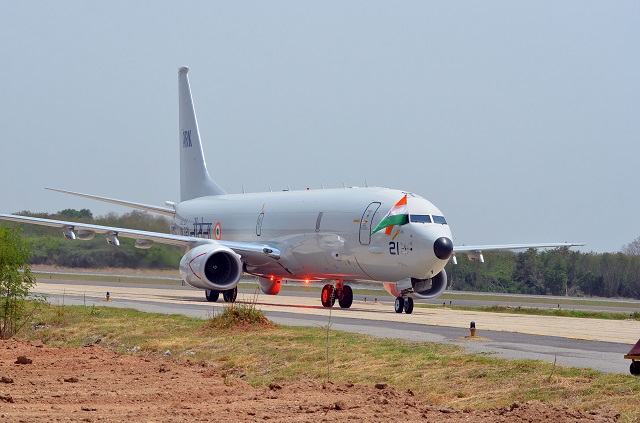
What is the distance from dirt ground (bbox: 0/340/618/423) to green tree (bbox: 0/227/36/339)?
689 centimetres

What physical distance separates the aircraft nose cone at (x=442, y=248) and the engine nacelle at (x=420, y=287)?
5.74ft

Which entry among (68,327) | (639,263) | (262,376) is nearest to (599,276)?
(639,263)

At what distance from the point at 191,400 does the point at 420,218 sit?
64.5 ft

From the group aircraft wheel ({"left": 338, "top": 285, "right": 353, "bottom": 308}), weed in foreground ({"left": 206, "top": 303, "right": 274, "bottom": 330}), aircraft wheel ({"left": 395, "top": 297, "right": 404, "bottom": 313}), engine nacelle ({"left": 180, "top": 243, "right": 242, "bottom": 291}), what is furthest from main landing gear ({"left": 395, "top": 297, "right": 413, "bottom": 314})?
weed in foreground ({"left": 206, "top": 303, "right": 274, "bottom": 330})

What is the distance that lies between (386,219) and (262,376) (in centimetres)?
1681

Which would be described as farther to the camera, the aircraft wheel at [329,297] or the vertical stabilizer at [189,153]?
the vertical stabilizer at [189,153]

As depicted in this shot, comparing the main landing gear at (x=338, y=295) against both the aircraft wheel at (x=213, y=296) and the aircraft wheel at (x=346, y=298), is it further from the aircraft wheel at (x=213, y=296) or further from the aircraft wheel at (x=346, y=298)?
the aircraft wheel at (x=213, y=296)

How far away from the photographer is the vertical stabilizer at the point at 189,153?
167ft

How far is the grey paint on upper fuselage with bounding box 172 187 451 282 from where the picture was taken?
32844 mm

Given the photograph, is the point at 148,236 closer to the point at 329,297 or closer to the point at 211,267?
the point at 211,267

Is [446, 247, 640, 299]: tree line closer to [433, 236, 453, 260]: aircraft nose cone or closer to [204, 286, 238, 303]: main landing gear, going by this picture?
[204, 286, 238, 303]: main landing gear

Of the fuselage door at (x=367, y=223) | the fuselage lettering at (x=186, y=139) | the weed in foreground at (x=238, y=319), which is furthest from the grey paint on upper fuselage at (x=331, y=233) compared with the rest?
the weed in foreground at (x=238, y=319)

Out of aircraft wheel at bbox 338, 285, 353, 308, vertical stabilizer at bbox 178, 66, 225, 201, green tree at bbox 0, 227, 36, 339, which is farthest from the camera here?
vertical stabilizer at bbox 178, 66, 225, 201

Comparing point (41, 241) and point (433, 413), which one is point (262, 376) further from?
point (41, 241)
